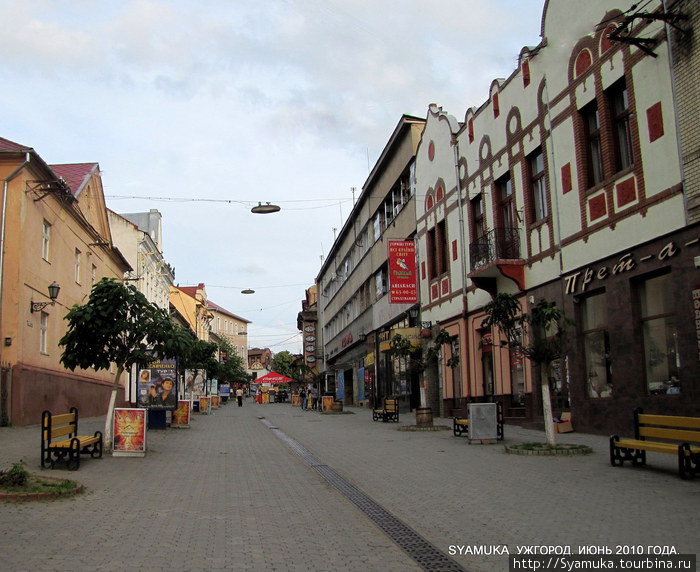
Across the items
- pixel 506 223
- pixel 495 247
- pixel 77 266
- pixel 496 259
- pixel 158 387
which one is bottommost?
pixel 158 387

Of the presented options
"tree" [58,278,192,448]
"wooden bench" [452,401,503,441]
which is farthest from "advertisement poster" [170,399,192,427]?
"wooden bench" [452,401,503,441]

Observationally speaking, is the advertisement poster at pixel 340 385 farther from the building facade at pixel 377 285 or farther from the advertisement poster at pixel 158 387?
the advertisement poster at pixel 158 387

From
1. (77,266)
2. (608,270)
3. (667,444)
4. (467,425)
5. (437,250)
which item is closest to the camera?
(667,444)

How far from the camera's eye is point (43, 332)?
24281 millimetres

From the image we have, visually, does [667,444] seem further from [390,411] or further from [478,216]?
[390,411]

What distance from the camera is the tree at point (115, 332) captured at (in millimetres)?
14547

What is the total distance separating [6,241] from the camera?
21.7m

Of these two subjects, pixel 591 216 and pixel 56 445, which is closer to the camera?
pixel 56 445

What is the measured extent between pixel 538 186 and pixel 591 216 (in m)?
3.54

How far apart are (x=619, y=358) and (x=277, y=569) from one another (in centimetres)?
1185

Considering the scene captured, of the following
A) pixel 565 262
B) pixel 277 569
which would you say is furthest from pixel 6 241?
pixel 277 569

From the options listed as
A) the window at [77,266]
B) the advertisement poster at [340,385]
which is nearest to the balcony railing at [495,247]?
the window at [77,266]

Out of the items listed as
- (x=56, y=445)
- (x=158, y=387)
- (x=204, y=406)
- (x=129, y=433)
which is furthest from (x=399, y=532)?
(x=204, y=406)

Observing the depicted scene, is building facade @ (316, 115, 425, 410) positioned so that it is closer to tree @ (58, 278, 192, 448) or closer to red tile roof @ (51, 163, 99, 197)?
red tile roof @ (51, 163, 99, 197)
